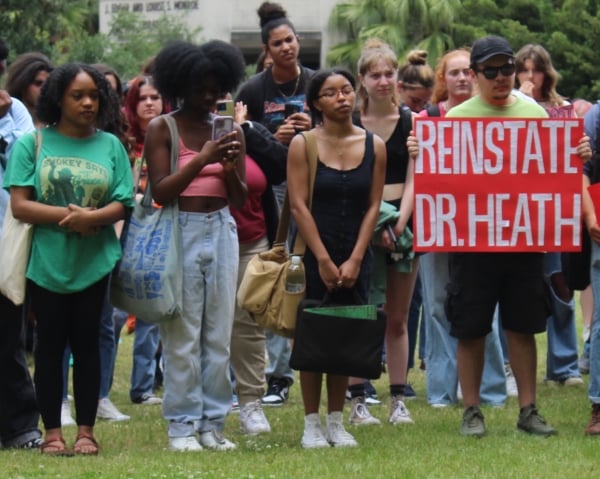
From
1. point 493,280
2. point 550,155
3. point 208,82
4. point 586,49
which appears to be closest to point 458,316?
point 493,280

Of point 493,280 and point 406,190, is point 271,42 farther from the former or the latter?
point 493,280

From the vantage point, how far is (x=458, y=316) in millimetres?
8742

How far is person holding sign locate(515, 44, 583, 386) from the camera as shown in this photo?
11.3m

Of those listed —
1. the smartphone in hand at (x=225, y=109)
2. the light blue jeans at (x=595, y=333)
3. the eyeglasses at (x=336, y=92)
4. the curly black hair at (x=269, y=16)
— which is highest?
the curly black hair at (x=269, y=16)

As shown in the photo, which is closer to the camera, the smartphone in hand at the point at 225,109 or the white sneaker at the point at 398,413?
the smartphone in hand at the point at 225,109

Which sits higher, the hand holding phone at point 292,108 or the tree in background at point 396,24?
the hand holding phone at point 292,108

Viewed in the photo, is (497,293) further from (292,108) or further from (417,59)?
(417,59)

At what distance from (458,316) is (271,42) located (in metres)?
2.58

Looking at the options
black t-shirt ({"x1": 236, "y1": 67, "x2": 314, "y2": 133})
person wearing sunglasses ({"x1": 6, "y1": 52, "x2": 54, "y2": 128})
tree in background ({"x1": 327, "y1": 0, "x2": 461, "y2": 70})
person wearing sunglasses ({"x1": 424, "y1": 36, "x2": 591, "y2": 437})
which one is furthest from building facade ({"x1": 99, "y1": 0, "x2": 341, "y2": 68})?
person wearing sunglasses ({"x1": 424, "y1": 36, "x2": 591, "y2": 437})

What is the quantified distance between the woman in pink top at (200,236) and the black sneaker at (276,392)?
6.75 ft

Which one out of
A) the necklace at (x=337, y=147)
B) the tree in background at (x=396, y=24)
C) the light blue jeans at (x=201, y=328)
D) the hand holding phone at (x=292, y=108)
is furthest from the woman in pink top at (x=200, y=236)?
the tree in background at (x=396, y=24)

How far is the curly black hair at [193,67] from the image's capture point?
831cm

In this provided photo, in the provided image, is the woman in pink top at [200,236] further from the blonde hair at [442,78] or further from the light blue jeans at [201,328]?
the blonde hair at [442,78]

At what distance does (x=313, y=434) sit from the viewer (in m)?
8.44
